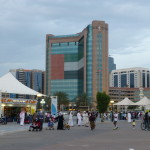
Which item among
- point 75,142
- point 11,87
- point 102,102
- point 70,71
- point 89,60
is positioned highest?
point 89,60

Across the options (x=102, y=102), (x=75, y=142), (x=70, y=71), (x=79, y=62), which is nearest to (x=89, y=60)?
(x=79, y=62)

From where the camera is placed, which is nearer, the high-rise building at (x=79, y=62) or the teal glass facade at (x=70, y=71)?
the high-rise building at (x=79, y=62)

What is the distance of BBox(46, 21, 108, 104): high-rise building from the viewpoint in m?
136

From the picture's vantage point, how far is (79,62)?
484 ft

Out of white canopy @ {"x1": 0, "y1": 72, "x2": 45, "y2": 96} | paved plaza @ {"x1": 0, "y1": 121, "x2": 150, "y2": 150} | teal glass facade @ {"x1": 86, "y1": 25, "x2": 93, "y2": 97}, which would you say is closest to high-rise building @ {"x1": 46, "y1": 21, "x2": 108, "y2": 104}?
teal glass facade @ {"x1": 86, "y1": 25, "x2": 93, "y2": 97}

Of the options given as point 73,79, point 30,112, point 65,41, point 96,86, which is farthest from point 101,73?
point 30,112

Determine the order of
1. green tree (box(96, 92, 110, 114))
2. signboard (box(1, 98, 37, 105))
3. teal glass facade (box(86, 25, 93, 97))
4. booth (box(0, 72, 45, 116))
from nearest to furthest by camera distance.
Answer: signboard (box(1, 98, 37, 105))
booth (box(0, 72, 45, 116))
green tree (box(96, 92, 110, 114))
teal glass facade (box(86, 25, 93, 97))

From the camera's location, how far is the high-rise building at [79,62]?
135750 mm

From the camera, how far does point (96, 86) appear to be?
13600cm

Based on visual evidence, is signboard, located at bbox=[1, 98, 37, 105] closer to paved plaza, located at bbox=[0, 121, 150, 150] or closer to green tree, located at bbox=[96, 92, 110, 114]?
paved plaza, located at bbox=[0, 121, 150, 150]

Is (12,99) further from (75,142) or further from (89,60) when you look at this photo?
(89,60)

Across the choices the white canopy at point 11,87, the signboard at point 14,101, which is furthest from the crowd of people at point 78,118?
the white canopy at point 11,87

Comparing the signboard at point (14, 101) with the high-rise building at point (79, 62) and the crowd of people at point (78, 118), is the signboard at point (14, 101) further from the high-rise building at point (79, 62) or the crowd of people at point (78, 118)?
the high-rise building at point (79, 62)

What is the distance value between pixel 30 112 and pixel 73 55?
355ft
